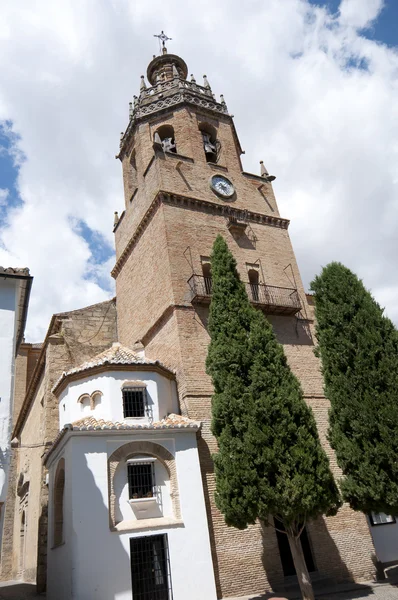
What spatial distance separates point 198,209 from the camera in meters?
16.7

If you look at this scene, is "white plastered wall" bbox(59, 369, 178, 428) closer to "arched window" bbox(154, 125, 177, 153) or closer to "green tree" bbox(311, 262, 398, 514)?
"green tree" bbox(311, 262, 398, 514)

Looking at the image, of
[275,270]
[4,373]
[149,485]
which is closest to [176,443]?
[149,485]

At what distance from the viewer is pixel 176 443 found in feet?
38.5

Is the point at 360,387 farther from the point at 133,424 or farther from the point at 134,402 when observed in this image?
the point at 134,402

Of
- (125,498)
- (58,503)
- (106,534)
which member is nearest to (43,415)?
(58,503)

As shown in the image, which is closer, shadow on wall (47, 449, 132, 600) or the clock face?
shadow on wall (47, 449, 132, 600)

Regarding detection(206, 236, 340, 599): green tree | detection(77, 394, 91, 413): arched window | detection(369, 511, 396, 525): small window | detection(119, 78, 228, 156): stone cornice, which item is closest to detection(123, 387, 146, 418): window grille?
detection(77, 394, 91, 413): arched window

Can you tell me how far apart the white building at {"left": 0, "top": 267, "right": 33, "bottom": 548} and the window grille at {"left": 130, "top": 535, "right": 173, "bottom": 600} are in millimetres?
3294

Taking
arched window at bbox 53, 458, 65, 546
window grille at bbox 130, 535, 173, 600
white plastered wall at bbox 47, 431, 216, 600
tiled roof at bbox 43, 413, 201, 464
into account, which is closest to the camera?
white plastered wall at bbox 47, 431, 216, 600

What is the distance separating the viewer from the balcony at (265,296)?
14336 millimetres

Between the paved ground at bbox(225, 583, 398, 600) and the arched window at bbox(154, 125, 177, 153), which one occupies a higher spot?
the arched window at bbox(154, 125, 177, 153)

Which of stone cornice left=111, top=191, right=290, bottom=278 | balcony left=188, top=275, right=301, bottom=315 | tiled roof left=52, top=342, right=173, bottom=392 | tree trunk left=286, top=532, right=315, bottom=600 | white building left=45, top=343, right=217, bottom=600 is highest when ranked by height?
stone cornice left=111, top=191, right=290, bottom=278

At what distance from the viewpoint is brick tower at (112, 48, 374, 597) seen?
12000mm

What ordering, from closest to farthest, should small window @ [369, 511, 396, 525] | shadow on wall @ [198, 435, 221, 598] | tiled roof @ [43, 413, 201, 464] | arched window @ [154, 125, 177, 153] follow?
1. shadow on wall @ [198, 435, 221, 598]
2. tiled roof @ [43, 413, 201, 464]
3. small window @ [369, 511, 396, 525]
4. arched window @ [154, 125, 177, 153]
